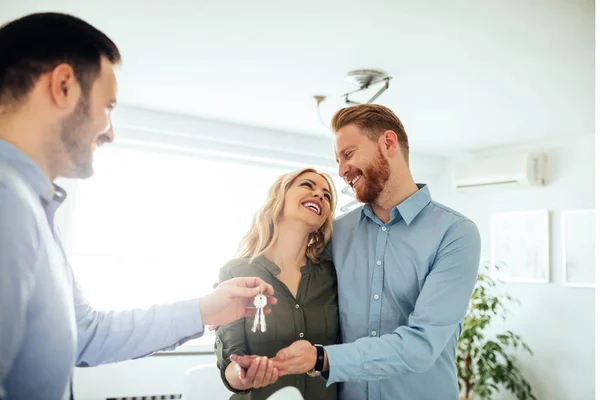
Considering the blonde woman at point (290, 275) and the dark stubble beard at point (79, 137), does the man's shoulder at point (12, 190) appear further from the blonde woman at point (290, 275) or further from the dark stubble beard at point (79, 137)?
the blonde woman at point (290, 275)

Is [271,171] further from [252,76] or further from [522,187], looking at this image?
[522,187]

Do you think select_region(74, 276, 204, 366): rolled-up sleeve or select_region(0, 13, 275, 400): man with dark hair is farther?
select_region(74, 276, 204, 366): rolled-up sleeve

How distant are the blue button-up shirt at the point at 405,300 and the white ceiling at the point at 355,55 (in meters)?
1.14

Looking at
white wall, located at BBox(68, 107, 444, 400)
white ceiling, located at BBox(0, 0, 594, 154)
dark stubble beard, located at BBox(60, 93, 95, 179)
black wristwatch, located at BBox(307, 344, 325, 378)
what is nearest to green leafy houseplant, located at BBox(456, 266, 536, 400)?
white ceiling, located at BBox(0, 0, 594, 154)

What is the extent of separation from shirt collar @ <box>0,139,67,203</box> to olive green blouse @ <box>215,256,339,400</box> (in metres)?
1.09

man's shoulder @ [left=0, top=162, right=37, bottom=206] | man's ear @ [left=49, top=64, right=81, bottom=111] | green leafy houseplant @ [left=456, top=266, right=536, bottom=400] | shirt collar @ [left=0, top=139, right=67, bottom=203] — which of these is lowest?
green leafy houseplant @ [left=456, top=266, right=536, bottom=400]

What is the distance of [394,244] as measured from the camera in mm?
1753

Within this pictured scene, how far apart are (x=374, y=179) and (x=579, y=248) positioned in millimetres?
3479

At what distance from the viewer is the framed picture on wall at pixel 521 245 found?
15.7 feet

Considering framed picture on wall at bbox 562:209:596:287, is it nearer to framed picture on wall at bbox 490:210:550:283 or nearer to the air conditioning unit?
framed picture on wall at bbox 490:210:550:283

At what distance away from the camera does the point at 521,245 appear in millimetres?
5000

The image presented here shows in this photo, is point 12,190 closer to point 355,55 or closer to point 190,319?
point 190,319

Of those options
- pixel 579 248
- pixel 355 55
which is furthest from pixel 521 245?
pixel 355 55

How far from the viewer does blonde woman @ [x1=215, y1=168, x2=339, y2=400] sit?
1803 millimetres
